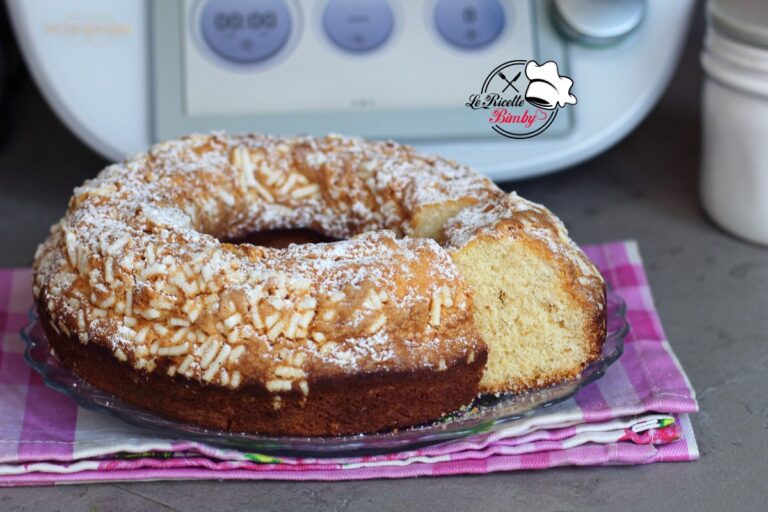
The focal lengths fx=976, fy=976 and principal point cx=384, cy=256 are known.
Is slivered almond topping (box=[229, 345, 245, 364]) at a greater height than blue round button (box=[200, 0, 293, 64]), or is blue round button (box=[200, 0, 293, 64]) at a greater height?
blue round button (box=[200, 0, 293, 64])

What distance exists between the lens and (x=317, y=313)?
2.68 feet

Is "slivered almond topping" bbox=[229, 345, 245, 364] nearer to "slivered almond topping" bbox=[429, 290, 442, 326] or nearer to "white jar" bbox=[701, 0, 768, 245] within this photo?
"slivered almond topping" bbox=[429, 290, 442, 326]

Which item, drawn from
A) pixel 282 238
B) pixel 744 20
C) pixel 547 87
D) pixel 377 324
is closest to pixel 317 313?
pixel 377 324

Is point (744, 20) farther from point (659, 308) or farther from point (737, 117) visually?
point (659, 308)

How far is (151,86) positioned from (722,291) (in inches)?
30.4

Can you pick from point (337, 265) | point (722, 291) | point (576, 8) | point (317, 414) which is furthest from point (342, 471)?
point (576, 8)

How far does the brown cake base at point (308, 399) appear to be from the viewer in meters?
0.82

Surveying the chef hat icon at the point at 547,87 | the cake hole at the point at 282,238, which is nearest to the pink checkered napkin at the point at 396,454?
the cake hole at the point at 282,238

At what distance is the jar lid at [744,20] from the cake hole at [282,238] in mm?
544

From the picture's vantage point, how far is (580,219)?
1.38 meters

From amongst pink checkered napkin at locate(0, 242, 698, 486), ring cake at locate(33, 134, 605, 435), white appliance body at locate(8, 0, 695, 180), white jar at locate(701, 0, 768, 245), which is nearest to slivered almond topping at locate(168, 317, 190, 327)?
ring cake at locate(33, 134, 605, 435)

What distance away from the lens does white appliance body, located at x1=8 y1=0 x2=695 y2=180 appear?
1264 millimetres

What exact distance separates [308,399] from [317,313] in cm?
7

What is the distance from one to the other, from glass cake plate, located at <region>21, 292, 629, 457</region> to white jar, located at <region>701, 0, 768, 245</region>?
43 cm
